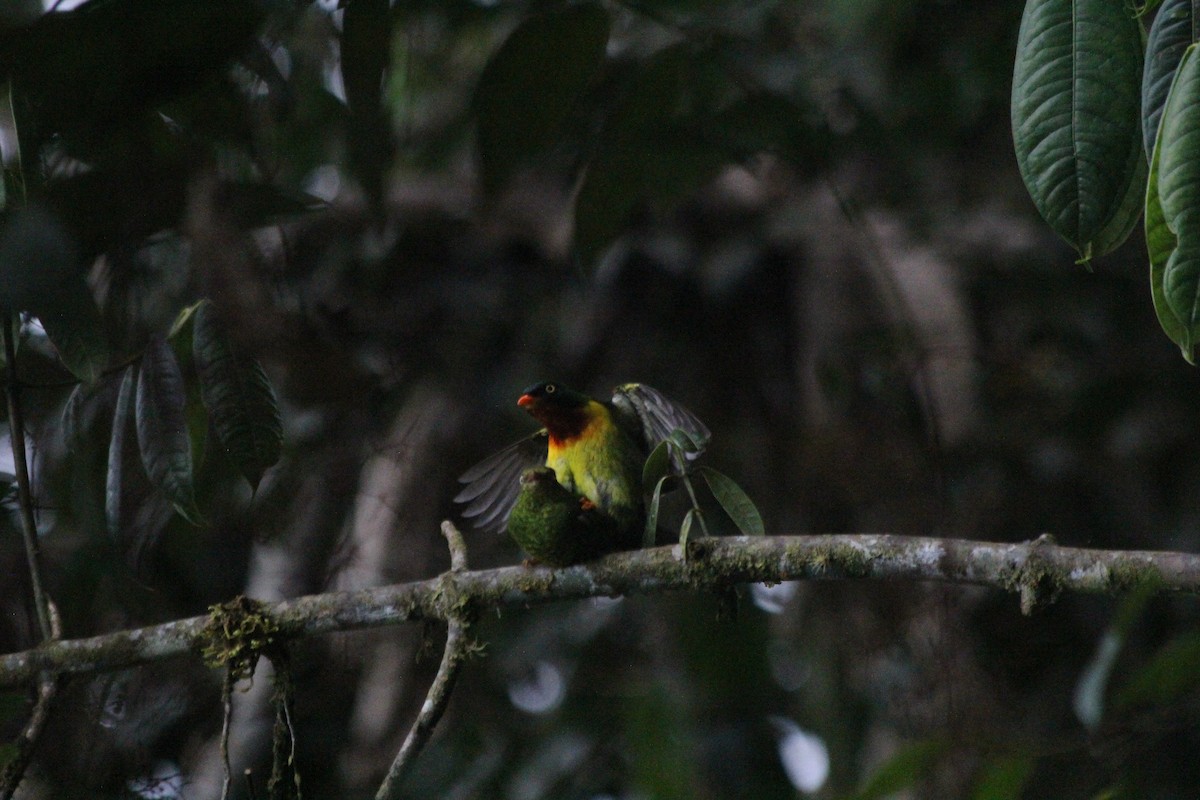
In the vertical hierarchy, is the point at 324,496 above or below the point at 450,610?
below

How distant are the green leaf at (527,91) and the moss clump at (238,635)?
0.91 metres

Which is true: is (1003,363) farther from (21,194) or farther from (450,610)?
(21,194)

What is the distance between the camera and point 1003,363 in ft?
14.7

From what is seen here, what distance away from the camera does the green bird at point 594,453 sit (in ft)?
7.42

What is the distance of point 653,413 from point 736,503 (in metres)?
0.55

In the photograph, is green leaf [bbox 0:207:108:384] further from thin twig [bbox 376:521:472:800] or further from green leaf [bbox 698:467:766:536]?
green leaf [bbox 698:467:766:536]

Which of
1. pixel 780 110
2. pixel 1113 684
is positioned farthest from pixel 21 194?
pixel 1113 684

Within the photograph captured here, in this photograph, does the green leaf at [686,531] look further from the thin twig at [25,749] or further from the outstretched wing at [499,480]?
the thin twig at [25,749]

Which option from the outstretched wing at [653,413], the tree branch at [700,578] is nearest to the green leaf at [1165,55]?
the tree branch at [700,578]

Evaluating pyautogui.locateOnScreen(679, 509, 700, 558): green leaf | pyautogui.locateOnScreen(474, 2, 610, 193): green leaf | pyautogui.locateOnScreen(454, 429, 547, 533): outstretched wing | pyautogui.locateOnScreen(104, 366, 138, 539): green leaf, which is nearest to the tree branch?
pyautogui.locateOnScreen(679, 509, 700, 558): green leaf

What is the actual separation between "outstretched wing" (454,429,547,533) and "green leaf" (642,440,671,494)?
679 mm

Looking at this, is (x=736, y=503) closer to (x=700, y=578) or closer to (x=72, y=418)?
(x=700, y=578)

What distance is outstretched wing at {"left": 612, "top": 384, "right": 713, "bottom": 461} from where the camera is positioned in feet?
7.00

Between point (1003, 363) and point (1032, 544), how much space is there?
3.09m
